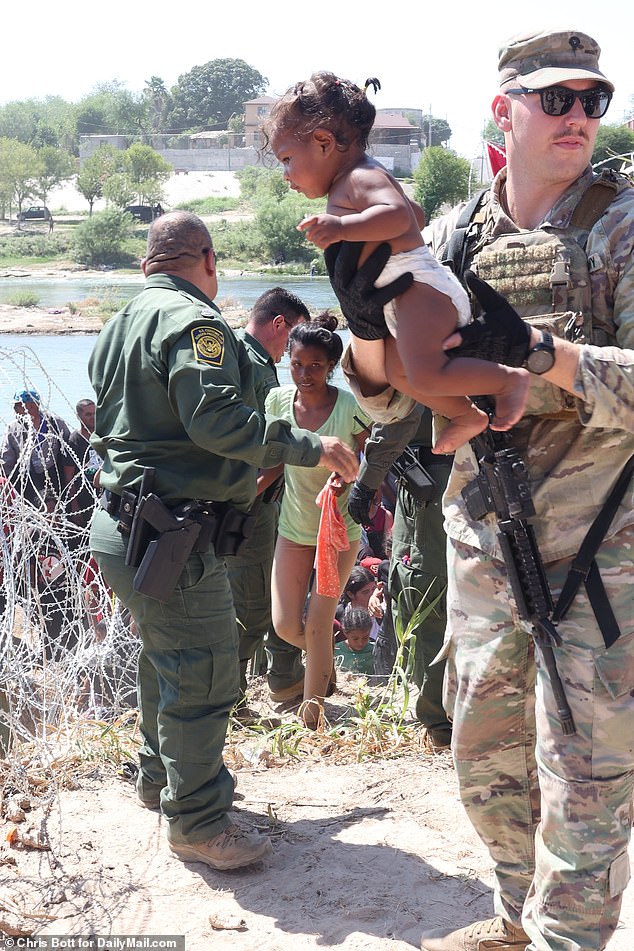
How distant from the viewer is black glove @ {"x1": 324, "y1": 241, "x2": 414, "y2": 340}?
7.28 ft

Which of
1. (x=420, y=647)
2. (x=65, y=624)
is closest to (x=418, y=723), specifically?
(x=420, y=647)

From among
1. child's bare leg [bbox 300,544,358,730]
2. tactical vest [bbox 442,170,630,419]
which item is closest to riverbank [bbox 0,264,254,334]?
child's bare leg [bbox 300,544,358,730]

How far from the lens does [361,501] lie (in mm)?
4059

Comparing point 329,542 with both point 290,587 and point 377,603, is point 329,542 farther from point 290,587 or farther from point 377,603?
point 377,603

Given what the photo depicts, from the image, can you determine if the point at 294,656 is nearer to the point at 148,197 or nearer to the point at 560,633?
the point at 560,633

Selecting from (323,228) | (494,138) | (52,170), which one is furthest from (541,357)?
(52,170)

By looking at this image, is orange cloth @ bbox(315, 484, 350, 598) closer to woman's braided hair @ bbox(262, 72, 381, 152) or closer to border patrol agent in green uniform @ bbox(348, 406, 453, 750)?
border patrol agent in green uniform @ bbox(348, 406, 453, 750)

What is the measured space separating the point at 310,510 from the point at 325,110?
8.54 ft

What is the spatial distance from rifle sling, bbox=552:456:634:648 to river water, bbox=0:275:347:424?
2065 millimetres

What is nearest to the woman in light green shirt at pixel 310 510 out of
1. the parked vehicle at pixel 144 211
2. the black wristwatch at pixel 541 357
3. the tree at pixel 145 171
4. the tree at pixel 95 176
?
the black wristwatch at pixel 541 357

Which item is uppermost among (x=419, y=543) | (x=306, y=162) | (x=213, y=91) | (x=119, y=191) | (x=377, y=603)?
(x=213, y=91)

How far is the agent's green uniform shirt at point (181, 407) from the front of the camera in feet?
9.55

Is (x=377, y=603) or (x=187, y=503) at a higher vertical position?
(x=187, y=503)

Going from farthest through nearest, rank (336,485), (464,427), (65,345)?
1. (65,345)
2. (336,485)
3. (464,427)
